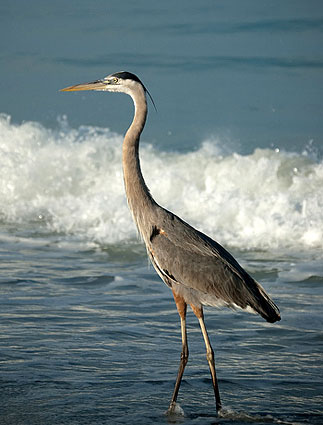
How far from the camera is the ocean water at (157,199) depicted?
198 inches

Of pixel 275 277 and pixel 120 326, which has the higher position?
pixel 275 277

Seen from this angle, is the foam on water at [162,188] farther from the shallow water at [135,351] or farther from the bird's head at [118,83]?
the bird's head at [118,83]

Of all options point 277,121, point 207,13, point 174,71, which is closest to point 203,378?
point 277,121

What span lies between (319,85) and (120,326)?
14.2 m

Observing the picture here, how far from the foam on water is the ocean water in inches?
1.4

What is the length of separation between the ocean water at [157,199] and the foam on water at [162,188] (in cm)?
3

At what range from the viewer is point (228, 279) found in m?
5.11

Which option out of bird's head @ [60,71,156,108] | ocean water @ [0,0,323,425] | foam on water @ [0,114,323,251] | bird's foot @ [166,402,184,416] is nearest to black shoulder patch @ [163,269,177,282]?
ocean water @ [0,0,323,425]

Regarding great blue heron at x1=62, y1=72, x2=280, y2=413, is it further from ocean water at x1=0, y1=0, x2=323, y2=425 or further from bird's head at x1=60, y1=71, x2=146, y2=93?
bird's head at x1=60, y1=71, x2=146, y2=93

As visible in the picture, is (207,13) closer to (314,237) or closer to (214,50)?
(214,50)

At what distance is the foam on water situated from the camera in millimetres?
10195

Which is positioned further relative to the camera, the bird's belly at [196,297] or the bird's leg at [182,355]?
the bird's belly at [196,297]

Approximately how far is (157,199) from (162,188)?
0.80ft

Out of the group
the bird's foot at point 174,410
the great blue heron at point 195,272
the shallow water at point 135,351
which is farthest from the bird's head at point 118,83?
the bird's foot at point 174,410
